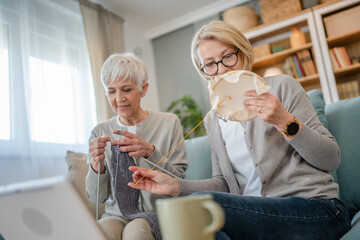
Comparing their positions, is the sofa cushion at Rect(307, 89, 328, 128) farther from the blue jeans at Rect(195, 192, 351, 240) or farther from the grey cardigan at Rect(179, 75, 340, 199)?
the blue jeans at Rect(195, 192, 351, 240)

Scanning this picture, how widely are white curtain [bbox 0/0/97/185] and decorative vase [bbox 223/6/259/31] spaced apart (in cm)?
168

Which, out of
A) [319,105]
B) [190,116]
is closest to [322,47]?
[190,116]

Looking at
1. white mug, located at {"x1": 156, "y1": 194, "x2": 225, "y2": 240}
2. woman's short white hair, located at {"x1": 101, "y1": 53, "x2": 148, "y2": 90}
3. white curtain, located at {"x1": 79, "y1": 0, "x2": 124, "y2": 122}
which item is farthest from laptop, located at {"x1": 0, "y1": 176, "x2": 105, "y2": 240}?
white curtain, located at {"x1": 79, "y1": 0, "x2": 124, "y2": 122}

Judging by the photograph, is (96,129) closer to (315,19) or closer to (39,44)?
(39,44)

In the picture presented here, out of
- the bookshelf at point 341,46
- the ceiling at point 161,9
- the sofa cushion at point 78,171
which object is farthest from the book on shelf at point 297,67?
the sofa cushion at point 78,171

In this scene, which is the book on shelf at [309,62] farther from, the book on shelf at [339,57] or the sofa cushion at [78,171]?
the sofa cushion at [78,171]

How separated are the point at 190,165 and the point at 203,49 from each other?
2.41 feet

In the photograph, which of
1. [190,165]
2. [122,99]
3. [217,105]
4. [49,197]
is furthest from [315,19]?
[49,197]

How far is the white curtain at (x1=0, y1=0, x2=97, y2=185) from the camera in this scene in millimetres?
2449

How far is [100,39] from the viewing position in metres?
3.51

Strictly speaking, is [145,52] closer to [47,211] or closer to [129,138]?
[129,138]

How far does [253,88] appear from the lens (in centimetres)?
93

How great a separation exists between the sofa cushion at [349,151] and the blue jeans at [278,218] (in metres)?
0.45

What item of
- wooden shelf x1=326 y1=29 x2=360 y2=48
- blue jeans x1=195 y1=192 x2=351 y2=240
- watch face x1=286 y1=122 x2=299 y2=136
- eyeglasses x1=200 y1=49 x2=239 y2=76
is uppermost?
wooden shelf x1=326 y1=29 x2=360 y2=48
